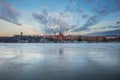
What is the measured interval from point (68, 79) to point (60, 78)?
373 mm

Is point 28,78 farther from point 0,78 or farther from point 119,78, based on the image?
point 119,78

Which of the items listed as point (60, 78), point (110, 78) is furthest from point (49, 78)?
point (110, 78)

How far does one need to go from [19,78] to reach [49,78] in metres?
1.18

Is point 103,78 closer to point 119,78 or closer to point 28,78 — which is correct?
point 119,78

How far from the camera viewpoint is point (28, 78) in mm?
9156

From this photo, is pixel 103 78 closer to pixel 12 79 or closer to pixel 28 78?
pixel 28 78

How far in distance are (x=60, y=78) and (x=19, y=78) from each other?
1.62 meters

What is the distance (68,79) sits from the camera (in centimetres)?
902

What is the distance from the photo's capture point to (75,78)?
30.5ft

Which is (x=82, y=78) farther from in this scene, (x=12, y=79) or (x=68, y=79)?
(x=12, y=79)

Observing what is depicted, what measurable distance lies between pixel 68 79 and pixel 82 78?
61cm

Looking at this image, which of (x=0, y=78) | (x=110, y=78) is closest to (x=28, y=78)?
(x=0, y=78)

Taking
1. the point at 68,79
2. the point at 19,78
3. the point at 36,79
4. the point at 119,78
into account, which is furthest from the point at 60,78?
the point at 119,78

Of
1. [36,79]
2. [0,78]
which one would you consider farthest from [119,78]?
[0,78]
